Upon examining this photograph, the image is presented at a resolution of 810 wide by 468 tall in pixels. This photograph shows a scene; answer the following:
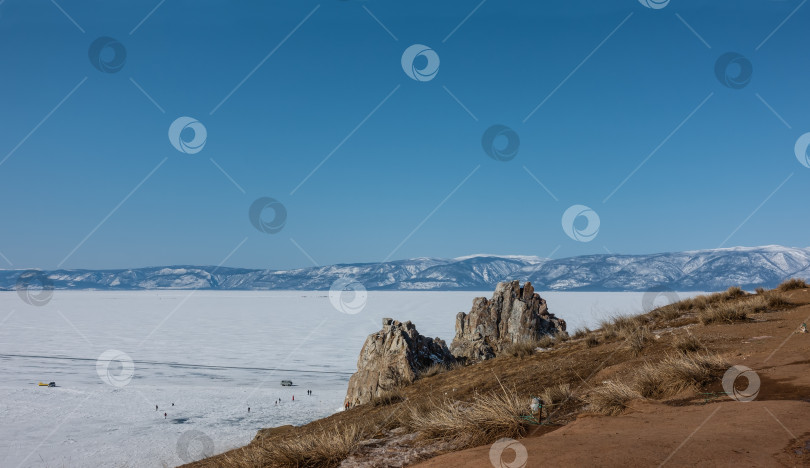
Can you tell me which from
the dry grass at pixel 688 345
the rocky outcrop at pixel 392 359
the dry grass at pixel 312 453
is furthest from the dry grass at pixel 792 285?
the dry grass at pixel 312 453

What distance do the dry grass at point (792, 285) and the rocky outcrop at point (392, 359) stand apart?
40.2 ft

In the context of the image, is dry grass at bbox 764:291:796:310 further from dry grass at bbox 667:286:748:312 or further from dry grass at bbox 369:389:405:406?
dry grass at bbox 369:389:405:406

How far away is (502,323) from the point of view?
2147 cm

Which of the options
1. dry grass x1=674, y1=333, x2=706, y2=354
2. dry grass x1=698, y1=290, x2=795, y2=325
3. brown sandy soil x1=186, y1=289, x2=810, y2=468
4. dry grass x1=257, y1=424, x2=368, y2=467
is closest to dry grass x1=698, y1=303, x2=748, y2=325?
dry grass x1=698, y1=290, x2=795, y2=325

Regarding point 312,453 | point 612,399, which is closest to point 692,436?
point 612,399

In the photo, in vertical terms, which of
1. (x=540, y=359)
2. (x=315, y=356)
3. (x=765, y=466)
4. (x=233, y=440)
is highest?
(x=315, y=356)

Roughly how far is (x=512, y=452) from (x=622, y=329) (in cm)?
966

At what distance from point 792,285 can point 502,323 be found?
10.7m

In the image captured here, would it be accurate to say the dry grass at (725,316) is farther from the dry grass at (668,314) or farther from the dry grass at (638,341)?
the dry grass at (638,341)

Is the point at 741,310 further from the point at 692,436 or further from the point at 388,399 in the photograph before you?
the point at 692,436

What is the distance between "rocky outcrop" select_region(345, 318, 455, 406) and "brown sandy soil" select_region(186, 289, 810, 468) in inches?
224

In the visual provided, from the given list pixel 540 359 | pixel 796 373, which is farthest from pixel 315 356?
pixel 796 373

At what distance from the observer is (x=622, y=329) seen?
1308 centimetres

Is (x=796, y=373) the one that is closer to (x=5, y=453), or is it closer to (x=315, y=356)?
(x=5, y=453)
